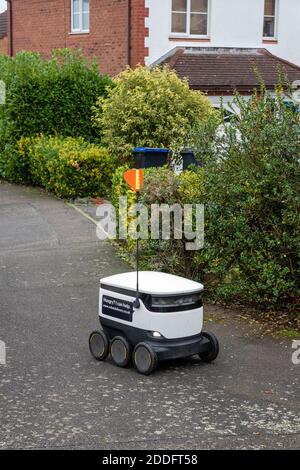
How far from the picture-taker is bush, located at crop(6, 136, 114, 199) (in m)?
16.7

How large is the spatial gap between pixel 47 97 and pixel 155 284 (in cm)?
1212

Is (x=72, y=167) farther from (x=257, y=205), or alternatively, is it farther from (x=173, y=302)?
(x=173, y=302)

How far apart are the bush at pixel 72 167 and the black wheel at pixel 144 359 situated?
9562 mm

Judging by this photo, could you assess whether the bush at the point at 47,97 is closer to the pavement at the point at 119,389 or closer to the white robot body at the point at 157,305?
the pavement at the point at 119,389

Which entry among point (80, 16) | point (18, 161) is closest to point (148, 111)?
point (18, 161)

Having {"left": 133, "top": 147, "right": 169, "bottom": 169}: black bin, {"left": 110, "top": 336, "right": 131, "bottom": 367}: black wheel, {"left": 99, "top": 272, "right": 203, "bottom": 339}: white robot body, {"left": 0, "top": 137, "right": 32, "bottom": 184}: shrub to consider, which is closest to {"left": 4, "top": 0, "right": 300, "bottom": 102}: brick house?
{"left": 0, "top": 137, "right": 32, "bottom": 184}: shrub

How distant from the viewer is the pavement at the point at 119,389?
6.07 metres

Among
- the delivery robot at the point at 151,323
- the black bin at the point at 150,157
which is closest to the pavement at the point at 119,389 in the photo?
the delivery robot at the point at 151,323

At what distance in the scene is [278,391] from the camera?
716 centimetres

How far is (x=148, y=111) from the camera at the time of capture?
16562 millimetres

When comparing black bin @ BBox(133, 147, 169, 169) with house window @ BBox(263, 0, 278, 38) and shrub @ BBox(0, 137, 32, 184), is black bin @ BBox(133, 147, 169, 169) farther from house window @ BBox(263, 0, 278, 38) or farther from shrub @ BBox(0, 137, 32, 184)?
house window @ BBox(263, 0, 278, 38)

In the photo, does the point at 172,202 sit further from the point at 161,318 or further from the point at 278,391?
the point at 278,391
